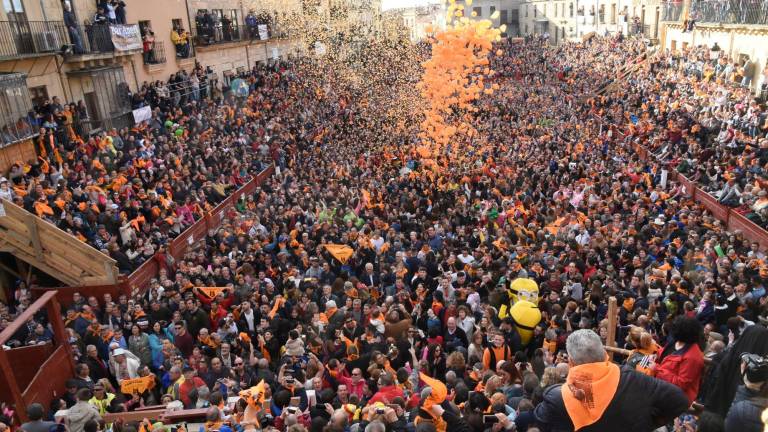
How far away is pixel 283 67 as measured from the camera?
113ft

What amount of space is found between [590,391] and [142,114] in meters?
20.0

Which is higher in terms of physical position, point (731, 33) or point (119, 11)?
point (119, 11)

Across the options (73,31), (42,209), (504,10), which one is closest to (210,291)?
(42,209)

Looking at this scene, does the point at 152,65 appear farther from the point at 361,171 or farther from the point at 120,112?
the point at 361,171

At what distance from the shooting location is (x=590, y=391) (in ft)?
10.9

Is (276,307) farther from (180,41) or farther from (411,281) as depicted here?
(180,41)

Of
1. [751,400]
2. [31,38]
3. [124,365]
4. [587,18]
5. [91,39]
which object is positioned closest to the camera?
→ [751,400]

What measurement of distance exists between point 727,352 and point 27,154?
17086 millimetres

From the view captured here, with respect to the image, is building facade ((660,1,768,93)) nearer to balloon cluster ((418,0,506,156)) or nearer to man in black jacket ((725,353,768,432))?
balloon cluster ((418,0,506,156))

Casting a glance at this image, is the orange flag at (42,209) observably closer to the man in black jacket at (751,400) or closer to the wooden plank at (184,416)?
the wooden plank at (184,416)

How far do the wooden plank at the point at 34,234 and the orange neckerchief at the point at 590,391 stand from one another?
1221 cm

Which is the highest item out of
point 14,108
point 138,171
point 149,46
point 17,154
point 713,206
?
point 149,46

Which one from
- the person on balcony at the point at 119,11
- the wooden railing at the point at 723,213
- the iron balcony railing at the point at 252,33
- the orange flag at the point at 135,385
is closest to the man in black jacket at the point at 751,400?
the orange flag at the point at 135,385

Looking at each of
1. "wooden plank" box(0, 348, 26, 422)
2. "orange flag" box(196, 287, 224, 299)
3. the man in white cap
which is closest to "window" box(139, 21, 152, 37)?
"orange flag" box(196, 287, 224, 299)
